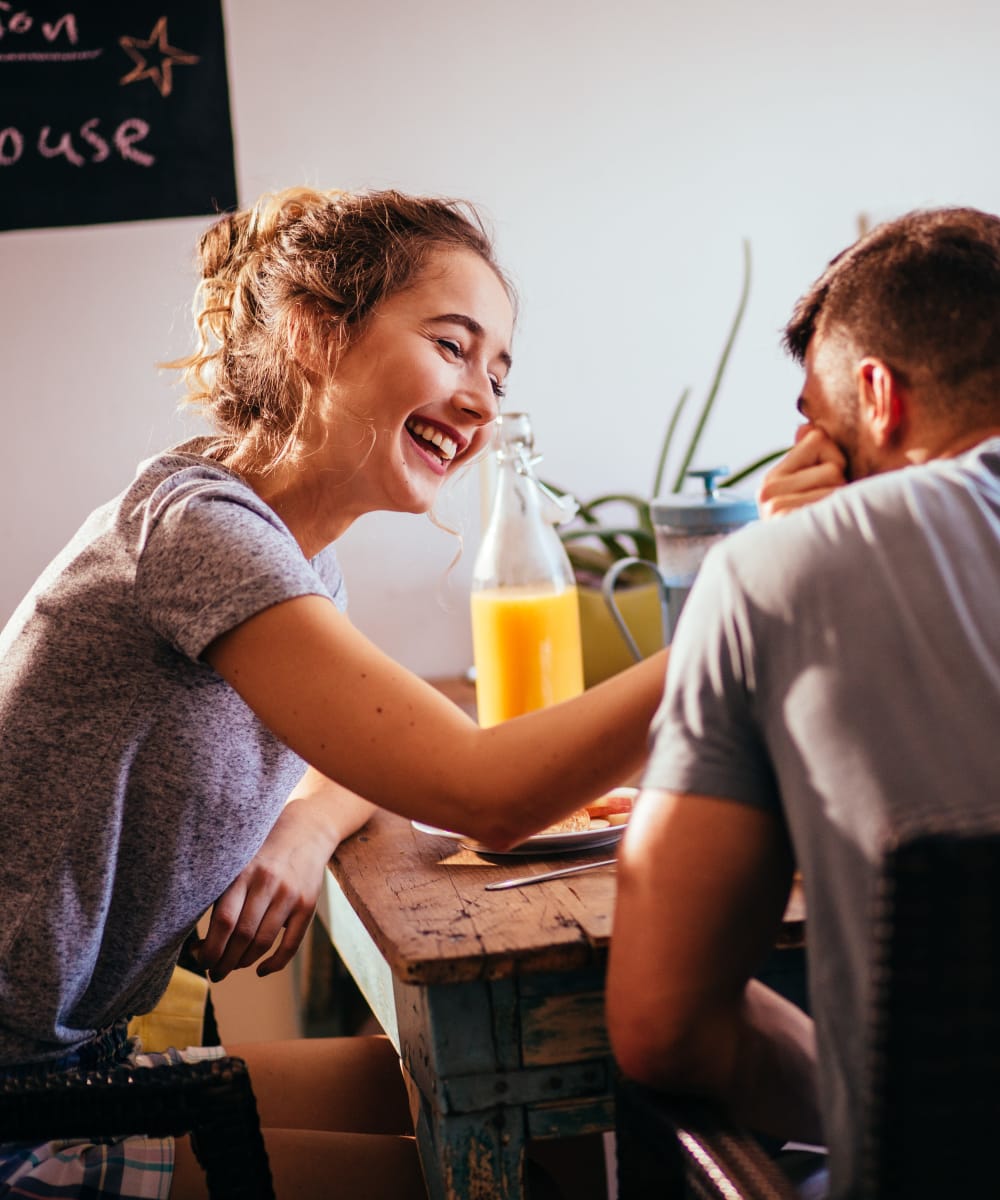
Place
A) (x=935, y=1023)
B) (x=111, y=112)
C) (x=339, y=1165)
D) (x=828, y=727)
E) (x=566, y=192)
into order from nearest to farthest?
1. (x=935, y=1023)
2. (x=828, y=727)
3. (x=339, y=1165)
4. (x=111, y=112)
5. (x=566, y=192)

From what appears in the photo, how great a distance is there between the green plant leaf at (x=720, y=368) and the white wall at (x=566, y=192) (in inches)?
1.0

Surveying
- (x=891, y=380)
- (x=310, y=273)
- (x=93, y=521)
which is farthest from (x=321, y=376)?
(x=891, y=380)

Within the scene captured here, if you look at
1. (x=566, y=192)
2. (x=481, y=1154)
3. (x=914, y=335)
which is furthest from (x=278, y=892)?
(x=566, y=192)

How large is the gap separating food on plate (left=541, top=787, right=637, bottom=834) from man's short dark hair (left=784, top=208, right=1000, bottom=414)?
45cm

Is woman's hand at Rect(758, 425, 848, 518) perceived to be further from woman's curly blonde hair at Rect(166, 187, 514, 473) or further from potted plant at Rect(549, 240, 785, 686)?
potted plant at Rect(549, 240, 785, 686)

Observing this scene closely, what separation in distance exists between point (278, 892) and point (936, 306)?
0.76 meters

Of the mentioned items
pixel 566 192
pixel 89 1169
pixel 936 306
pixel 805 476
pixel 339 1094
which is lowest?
pixel 339 1094

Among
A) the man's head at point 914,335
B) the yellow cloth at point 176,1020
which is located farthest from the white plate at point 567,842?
the yellow cloth at point 176,1020

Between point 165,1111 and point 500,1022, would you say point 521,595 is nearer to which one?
point 500,1022

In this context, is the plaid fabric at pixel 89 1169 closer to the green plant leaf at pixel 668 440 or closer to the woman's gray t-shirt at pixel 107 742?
the woman's gray t-shirt at pixel 107 742

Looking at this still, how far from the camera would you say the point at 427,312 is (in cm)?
120

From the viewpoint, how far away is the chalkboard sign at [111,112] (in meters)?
2.05

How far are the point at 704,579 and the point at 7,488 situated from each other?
5.53ft

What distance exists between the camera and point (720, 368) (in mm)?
2160
